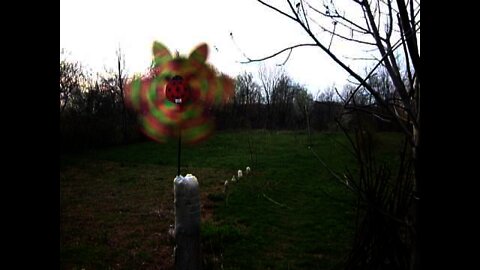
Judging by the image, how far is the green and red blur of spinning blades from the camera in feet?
49.7

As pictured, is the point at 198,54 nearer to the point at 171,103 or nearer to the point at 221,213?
the point at 171,103

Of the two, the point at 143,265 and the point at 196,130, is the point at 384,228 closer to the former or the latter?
the point at 143,265

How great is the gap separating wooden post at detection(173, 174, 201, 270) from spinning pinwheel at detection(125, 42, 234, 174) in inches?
427

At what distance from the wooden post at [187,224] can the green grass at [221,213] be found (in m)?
0.58

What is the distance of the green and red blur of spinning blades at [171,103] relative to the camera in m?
15.2

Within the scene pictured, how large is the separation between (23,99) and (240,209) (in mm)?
5761

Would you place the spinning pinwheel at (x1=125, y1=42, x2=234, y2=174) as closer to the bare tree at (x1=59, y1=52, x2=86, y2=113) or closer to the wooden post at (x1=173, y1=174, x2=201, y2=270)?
the bare tree at (x1=59, y1=52, x2=86, y2=113)

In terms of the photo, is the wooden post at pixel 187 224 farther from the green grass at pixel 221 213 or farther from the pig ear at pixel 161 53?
the pig ear at pixel 161 53

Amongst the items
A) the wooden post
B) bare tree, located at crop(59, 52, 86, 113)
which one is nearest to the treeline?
bare tree, located at crop(59, 52, 86, 113)

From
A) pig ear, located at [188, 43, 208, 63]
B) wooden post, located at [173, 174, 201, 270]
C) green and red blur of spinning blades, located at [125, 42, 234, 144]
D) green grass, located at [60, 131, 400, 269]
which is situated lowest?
green grass, located at [60, 131, 400, 269]

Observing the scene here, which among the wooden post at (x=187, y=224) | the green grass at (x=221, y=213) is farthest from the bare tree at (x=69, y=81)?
the wooden post at (x=187, y=224)

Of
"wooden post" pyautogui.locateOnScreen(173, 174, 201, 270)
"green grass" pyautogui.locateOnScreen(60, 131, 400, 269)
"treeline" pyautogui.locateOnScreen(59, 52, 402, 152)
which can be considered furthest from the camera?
"treeline" pyautogui.locateOnScreen(59, 52, 402, 152)

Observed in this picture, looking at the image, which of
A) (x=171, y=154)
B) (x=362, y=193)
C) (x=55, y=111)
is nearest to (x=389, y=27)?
(x=362, y=193)

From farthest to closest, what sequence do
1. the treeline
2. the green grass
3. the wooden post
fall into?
the treeline → the green grass → the wooden post
